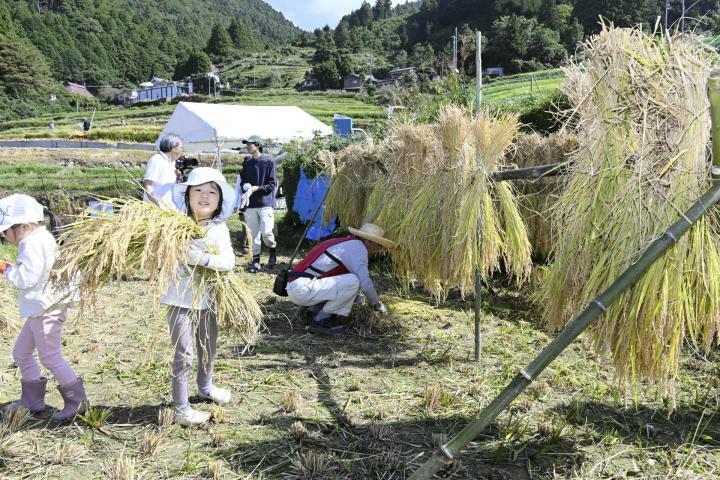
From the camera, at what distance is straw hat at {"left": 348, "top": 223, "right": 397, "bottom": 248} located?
4.69 m

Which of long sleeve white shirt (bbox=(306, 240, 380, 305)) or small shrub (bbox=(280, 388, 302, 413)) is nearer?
small shrub (bbox=(280, 388, 302, 413))

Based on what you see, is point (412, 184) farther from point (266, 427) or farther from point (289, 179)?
point (289, 179)

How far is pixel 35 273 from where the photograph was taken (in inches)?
118

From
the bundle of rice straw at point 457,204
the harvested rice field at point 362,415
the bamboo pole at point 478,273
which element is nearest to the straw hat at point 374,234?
the bundle of rice straw at point 457,204

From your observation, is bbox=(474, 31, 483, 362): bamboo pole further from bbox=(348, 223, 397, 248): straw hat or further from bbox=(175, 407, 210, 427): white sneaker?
bbox=(175, 407, 210, 427): white sneaker

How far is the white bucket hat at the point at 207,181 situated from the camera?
306 centimetres

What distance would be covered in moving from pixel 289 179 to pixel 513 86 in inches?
1016

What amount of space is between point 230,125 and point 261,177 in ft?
19.8

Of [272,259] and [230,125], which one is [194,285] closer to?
[272,259]

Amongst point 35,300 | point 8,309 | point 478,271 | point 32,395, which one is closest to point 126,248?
point 35,300

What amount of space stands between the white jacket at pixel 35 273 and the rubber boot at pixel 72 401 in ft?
1.47

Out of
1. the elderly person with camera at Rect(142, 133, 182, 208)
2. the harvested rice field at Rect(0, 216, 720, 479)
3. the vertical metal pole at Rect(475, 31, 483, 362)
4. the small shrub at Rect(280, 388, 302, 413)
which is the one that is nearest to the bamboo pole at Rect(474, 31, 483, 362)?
the vertical metal pole at Rect(475, 31, 483, 362)

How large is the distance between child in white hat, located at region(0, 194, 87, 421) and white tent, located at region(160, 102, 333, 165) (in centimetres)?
925

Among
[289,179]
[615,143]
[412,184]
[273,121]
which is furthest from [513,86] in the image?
[615,143]
